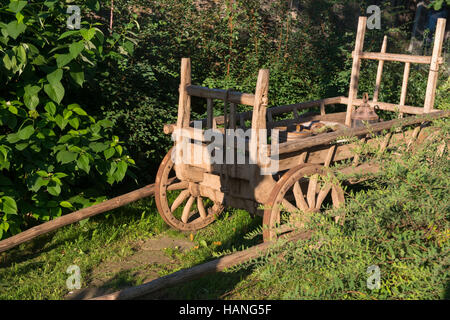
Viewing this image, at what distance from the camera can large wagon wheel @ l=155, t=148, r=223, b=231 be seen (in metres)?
4.80

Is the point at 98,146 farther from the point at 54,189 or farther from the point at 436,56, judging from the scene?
the point at 436,56

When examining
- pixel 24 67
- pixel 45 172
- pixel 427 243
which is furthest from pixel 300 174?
pixel 24 67

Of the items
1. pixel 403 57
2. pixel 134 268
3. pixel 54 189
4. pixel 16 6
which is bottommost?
pixel 134 268

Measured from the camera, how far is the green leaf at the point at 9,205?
427cm

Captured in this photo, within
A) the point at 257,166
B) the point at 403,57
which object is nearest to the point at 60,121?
the point at 257,166

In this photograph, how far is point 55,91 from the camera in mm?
4449

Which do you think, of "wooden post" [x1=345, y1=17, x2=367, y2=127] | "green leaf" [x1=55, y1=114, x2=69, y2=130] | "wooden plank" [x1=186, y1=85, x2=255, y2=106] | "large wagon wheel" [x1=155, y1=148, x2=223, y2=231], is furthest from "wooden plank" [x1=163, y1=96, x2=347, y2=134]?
"green leaf" [x1=55, y1=114, x2=69, y2=130]

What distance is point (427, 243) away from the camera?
9.21 ft

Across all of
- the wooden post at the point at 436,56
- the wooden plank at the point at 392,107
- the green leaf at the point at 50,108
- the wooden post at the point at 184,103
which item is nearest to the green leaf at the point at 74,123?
the green leaf at the point at 50,108

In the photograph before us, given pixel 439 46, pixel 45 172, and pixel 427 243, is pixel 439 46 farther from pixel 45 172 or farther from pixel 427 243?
pixel 45 172

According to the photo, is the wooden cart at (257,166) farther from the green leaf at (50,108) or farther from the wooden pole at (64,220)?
the green leaf at (50,108)

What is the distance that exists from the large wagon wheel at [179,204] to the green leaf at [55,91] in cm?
104

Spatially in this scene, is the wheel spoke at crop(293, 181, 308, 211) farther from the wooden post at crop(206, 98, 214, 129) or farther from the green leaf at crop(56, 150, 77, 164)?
the green leaf at crop(56, 150, 77, 164)

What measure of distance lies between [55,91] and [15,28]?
0.58 meters
